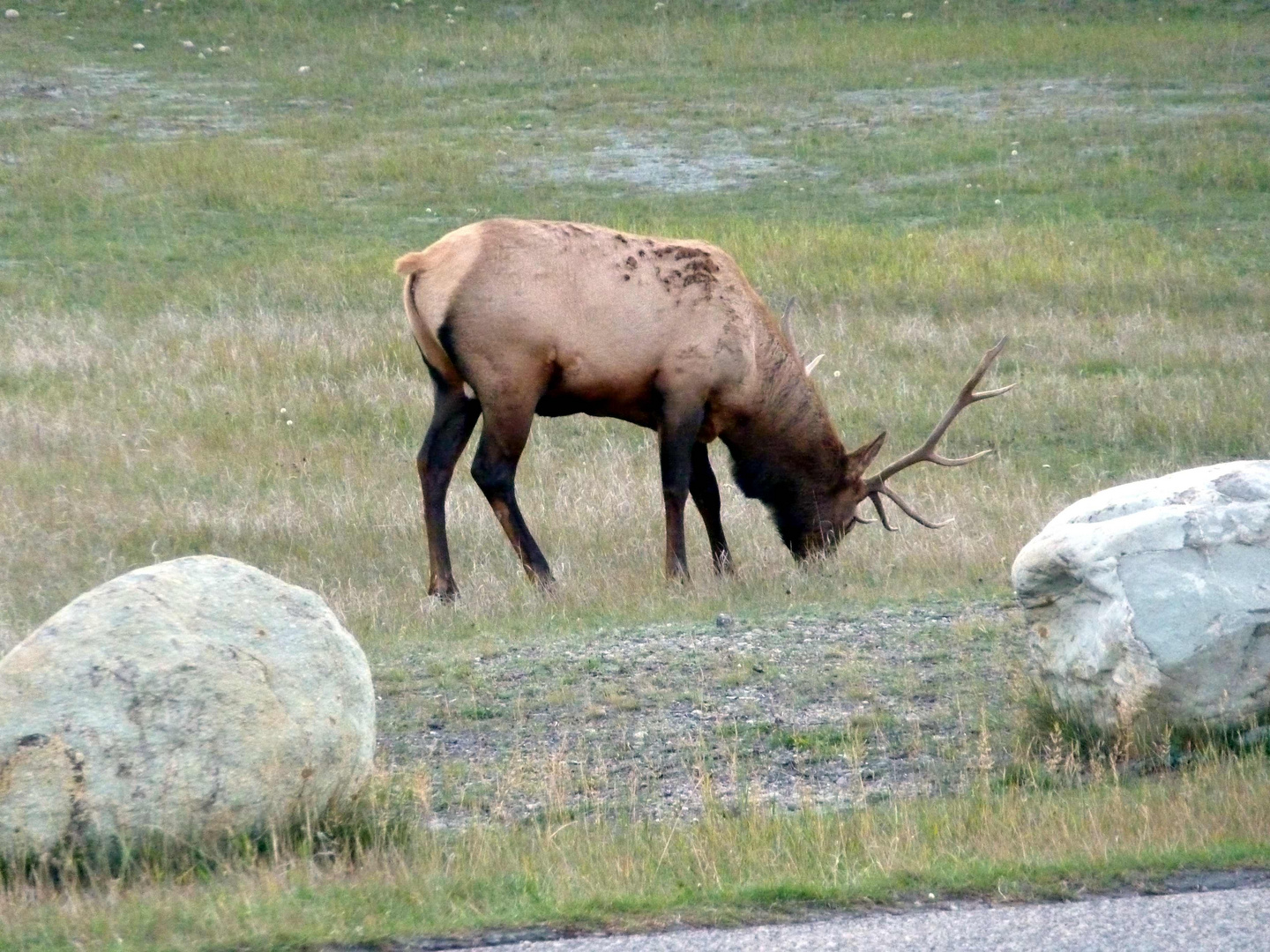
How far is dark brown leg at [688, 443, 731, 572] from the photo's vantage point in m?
10.1

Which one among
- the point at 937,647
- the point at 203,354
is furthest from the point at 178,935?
the point at 203,354

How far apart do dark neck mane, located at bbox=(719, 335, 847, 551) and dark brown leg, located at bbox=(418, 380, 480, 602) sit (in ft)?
5.28

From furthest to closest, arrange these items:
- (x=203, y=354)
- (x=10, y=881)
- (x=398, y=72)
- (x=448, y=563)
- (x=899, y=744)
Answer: (x=398, y=72)
(x=203, y=354)
(x=448, y=563)
(x=899, y=744)
(x=10, y=881)

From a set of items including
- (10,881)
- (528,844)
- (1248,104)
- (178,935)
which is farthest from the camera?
(1248,104)

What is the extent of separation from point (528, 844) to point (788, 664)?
240 cm

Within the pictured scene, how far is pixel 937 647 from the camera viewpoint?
25.2 ft

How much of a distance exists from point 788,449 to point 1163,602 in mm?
4362

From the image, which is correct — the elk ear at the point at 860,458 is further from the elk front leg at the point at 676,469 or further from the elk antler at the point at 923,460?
the elk front leg at the point at 676,469

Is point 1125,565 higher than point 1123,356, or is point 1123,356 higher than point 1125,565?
point 1125,565

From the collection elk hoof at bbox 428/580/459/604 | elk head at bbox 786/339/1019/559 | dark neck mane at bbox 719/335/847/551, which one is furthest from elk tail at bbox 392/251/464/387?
elk head at bbox 786/339/1019/559

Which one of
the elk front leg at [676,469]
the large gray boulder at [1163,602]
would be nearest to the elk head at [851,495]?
the elk front leg at [676,469]

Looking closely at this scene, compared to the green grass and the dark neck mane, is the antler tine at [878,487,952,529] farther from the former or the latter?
the green grass

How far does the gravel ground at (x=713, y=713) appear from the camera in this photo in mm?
5980

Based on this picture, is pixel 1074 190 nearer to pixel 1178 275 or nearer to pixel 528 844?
pixel 1178 275
